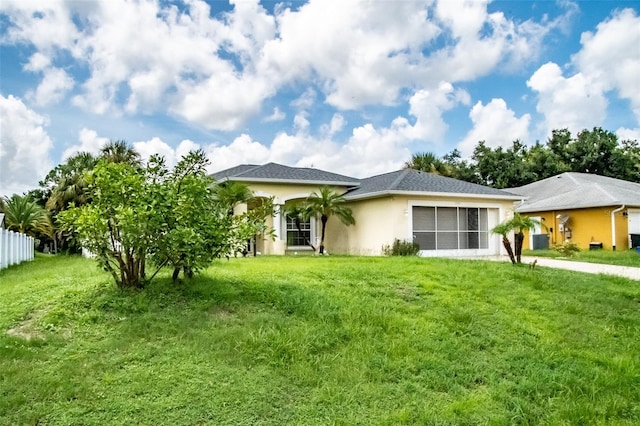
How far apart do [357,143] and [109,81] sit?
13.0 m

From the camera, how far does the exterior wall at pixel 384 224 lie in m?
17.2

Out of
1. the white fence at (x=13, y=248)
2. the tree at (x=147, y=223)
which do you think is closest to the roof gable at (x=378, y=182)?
the white fence at (x=13, y=248)

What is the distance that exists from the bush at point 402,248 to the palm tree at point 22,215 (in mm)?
18283

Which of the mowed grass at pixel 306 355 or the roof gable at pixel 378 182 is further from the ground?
the roof gable at pixel 378 182

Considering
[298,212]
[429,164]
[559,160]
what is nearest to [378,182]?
[298,212]

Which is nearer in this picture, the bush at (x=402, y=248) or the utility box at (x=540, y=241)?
the bush at (x=402, y=248)

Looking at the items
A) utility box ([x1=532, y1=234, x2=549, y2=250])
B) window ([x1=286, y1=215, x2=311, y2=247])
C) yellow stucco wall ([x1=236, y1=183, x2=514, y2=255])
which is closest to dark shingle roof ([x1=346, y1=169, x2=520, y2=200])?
yellow stucco wall ([x1=236, y1=183, x2=514, y2=255])

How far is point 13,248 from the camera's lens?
53.6ft

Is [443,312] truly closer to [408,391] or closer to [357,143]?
[408,391]

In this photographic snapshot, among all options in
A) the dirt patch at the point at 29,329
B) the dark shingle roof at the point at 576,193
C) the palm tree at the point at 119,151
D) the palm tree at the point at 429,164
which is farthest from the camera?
the palm tree at the point at 429,164

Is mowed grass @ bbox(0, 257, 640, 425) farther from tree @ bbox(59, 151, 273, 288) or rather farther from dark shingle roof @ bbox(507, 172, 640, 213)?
dark shingle roof @ bbox(507, 172, 640, 213)

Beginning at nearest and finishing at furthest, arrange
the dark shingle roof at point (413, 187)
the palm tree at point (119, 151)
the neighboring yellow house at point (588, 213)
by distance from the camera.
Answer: the dark shingle roof at point (413, 187) < the neighboring yellow house at point (588, 213) < the palm tree at point (119, 151)

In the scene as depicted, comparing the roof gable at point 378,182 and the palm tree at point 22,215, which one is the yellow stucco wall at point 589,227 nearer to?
the roof gable at point 378,182

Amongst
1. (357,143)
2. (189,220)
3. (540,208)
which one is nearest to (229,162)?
(357,143)
